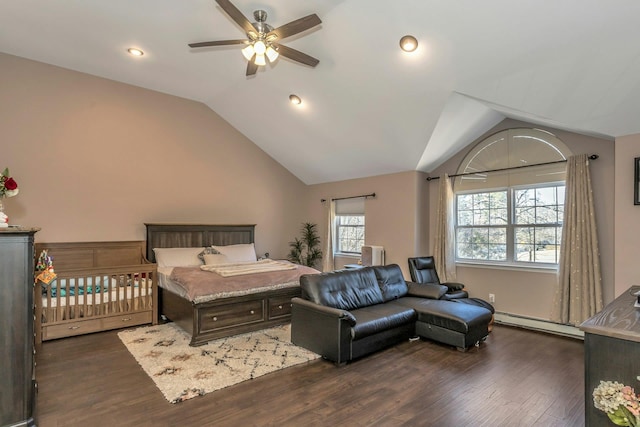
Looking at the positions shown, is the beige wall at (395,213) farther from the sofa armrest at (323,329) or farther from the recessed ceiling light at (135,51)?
the recessed ceiling light at (135,51)

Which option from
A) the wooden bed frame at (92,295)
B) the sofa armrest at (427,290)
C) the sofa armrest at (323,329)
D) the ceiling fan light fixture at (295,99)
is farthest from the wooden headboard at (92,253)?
the sofa armrest at (427,290)

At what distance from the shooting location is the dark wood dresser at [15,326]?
6.69 feet

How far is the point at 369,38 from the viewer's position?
11.7 feet

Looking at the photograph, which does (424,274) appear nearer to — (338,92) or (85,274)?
(338,92)

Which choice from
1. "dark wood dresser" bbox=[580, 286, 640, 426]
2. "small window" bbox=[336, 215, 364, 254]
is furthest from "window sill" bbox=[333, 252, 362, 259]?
A: "dark wood dresser" bbox=[580, 286, 640, 426]

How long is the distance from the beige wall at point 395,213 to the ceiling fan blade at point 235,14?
12.1 ft

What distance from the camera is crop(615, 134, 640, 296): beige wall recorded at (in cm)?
351

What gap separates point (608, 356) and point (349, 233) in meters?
5.32

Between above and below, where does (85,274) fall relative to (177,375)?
above

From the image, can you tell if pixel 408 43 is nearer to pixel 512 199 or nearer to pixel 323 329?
pixel 512 199

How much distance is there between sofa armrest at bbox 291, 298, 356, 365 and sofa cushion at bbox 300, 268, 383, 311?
0.15 meters

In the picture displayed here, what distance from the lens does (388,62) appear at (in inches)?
149

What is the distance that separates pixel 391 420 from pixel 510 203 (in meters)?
3.84

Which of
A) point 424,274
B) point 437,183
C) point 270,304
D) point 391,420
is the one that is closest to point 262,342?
point 270,304
